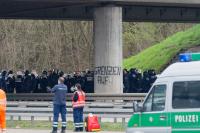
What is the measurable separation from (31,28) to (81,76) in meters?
24.5

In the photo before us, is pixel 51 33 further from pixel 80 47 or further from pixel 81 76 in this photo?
pixel 81 76

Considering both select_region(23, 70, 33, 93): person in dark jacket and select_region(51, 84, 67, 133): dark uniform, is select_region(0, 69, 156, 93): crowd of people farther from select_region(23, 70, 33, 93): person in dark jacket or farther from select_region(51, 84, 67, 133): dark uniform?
select_region(51, 84, 67, 133): dark uniform

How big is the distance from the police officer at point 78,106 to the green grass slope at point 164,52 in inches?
1217

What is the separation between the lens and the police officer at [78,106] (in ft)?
77.7

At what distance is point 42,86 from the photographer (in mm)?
37094

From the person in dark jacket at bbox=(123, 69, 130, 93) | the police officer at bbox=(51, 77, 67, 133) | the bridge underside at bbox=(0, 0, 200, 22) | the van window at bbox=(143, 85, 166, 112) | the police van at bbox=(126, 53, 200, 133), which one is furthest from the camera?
the bridge underside at bbox=(0, 0, 200, 22)

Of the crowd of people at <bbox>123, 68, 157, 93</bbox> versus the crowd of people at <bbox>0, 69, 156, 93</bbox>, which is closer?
the crowd of people at <bbox>123, 68, 157, 93</bbox>

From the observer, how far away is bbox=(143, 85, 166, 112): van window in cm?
1634

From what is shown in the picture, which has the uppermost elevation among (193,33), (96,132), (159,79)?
(193,33)

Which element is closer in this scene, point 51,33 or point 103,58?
point 103,58

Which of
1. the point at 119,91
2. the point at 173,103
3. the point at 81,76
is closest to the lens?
the point at 173,103

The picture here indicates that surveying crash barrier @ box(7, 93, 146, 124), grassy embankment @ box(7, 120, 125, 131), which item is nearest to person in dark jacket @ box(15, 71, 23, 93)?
crash barrier @ box(7, 93, 146, 124)

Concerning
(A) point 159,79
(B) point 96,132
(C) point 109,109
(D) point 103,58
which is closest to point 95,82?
(D) point 103,58

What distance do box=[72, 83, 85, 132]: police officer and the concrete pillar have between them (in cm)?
976
